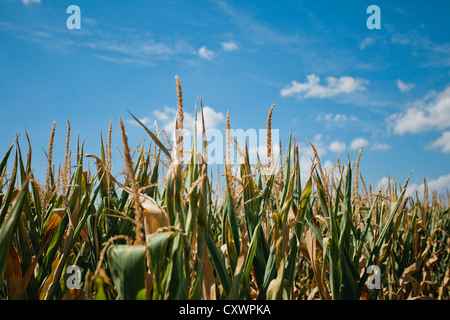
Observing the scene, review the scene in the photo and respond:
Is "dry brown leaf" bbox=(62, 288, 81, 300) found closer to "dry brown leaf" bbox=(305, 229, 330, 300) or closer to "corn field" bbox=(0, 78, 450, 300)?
"corn field" bbox=(0, 78, 450, 300)

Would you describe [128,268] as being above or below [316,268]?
above

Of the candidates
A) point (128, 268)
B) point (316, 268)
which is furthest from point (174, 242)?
point (316, 268)

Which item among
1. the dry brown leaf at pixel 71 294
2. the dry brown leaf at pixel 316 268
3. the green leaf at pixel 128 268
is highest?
the green leaf at pixel 128 268

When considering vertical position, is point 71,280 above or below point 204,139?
below

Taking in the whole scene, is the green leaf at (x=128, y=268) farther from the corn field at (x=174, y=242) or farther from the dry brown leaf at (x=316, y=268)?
the dry brown leaf at (x=316, y=268)

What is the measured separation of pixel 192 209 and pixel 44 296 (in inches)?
25.6

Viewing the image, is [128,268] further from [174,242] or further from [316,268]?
[316,268]

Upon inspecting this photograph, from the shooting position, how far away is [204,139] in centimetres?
76

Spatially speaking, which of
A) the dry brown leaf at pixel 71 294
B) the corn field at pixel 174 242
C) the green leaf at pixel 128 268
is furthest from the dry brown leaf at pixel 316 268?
the dry brown leaf at pixel 71 294

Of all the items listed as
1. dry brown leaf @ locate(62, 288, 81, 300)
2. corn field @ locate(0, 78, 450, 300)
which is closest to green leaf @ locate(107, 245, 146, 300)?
corn field @ locate(0, 78, 450, 300)

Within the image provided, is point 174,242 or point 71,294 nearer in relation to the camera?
point 174,242
